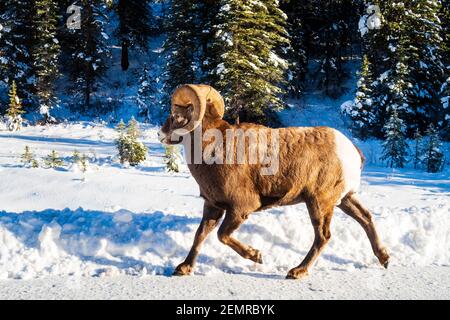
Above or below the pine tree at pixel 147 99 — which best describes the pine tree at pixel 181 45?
above

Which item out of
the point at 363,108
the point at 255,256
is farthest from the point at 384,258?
the point at 363,108

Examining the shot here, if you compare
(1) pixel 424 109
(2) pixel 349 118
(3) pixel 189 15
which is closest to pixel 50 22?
(3) pixel 189 15

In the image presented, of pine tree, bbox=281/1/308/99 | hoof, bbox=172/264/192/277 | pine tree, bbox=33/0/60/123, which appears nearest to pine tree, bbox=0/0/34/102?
pine tree, bbox=33/0/60/123

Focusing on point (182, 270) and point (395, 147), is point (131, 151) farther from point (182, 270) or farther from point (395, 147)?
point (395, 147)

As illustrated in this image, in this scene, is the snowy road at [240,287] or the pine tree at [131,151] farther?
the pine tree at [131,151]

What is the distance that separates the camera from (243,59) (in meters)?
20.7

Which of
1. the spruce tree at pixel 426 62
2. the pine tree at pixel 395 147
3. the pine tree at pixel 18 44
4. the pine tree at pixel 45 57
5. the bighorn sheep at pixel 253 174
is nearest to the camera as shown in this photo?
the bighorn sheep at pixel 253 174

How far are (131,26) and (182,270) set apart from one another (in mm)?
32270

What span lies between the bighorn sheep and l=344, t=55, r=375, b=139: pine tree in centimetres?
1986

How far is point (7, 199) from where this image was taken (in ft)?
24.0

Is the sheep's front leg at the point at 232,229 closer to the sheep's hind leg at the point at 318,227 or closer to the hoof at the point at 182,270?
the hoof at the point at 182,270

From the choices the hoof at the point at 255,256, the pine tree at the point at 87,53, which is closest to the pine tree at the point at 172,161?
the hoof at the point at 255,256

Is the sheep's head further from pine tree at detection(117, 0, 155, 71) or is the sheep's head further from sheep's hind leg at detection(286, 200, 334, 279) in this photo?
pine tree at detection(117, 0, 155, 71)

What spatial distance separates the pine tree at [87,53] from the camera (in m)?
29.6
